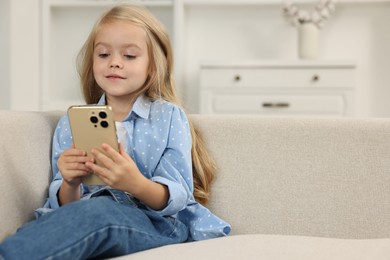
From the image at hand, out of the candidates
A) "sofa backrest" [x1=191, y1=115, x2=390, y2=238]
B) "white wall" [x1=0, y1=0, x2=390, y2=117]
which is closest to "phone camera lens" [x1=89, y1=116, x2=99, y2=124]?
"sofa backrest" [x1=191, y1=115, x2=390, y2=238]

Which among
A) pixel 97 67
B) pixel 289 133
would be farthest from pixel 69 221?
pixel 289 133

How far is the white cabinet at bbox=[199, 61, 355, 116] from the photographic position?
322 centimetres

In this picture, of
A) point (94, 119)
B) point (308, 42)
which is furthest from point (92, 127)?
point (308, 42)

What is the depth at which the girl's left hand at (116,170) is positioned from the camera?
1.17 meters

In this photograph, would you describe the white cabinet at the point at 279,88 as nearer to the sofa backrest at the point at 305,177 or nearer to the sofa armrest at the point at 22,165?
the sofa backrest at the point at 305,177

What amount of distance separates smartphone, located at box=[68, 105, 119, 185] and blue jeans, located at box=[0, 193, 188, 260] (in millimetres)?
146

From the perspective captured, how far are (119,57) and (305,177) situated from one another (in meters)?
0.53

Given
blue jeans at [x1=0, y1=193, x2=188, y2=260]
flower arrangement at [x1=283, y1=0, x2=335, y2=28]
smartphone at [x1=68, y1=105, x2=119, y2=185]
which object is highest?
flower arrangement at [x1=283, y1=0, x2=335, y2=28]

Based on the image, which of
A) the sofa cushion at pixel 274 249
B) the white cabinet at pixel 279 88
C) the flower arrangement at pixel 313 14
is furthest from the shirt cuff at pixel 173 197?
the flower arrangement at pixel 313 14

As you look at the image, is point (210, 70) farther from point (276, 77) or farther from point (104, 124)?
point (104, 124)

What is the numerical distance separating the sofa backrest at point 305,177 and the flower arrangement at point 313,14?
2.10 m

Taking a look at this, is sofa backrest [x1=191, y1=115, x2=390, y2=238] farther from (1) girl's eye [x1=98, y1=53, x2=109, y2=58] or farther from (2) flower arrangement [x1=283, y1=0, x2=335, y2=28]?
(2) flower arrangement [x1=283, y1=0, x2=335, y2=28]

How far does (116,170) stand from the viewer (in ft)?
3.83

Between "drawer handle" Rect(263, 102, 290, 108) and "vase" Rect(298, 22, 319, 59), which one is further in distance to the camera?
"vase" Rect(298, 22, 319, 59)
